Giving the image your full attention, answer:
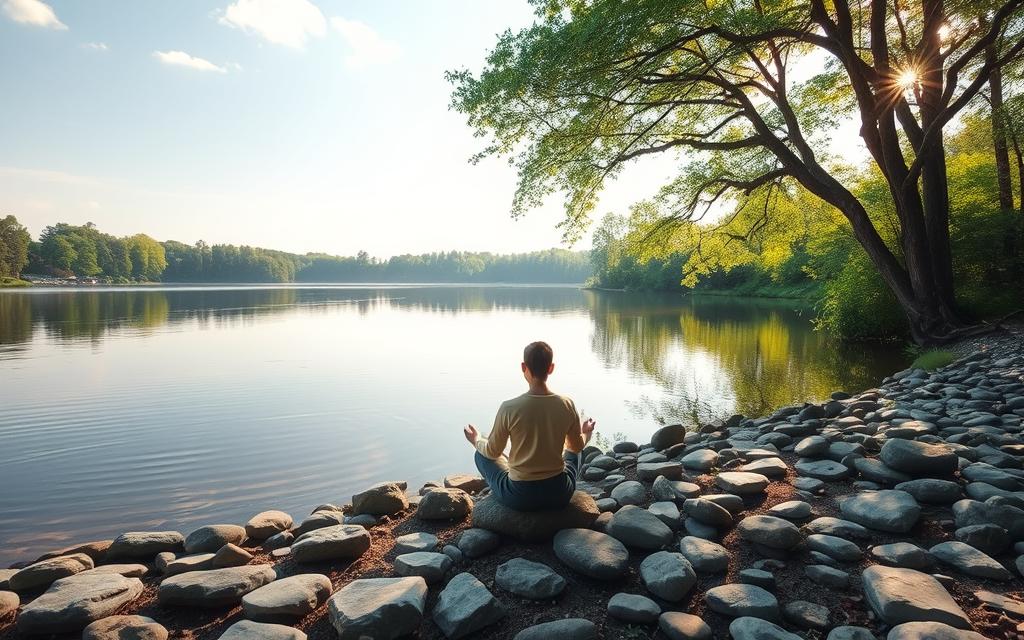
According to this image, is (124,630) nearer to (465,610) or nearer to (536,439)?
(465,610)

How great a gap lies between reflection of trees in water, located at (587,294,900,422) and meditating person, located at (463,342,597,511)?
685cm

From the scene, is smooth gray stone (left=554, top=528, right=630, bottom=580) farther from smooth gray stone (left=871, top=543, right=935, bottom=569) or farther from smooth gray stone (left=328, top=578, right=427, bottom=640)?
smooth gray stone (left=871, top=543, right=935, bottom=569)

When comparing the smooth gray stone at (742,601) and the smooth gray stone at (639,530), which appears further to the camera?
the smooth gray stone at (639,530)

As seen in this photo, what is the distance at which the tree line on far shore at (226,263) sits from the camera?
95.5 m

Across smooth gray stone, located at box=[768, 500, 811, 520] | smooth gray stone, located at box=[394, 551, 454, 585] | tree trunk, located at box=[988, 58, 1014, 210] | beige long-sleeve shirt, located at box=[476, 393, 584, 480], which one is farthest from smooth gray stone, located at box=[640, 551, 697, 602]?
tree trunk, located at box=[988, 58, 1014, 210]

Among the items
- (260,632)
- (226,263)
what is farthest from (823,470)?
(226,263)

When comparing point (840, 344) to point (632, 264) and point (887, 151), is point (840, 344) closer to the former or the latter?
point (887, 151)

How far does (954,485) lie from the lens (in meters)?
3.94

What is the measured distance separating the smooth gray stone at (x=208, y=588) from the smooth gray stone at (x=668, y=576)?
8.66 ft

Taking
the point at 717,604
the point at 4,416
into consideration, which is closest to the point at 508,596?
the point at 717,604

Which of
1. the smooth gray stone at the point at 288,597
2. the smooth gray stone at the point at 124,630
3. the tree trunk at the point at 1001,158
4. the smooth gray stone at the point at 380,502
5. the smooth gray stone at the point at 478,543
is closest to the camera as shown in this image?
the smooth gray stone at the point at 124,630

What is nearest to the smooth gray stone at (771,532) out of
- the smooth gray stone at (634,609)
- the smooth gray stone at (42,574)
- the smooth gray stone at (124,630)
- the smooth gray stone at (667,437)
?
the smooth gray stone at (634,609)

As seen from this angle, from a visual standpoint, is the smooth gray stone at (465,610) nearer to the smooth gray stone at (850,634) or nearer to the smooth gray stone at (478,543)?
the smooth gray stone at (478,543)

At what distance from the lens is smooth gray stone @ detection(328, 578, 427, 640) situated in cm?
282
